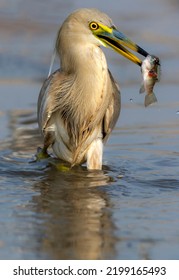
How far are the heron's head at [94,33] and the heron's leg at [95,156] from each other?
2.89 ft

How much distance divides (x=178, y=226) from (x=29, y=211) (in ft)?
3.39

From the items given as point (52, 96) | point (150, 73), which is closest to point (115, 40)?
point (150, 73)

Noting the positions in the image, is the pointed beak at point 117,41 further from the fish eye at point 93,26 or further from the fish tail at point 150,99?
the fish tail at point 150,99

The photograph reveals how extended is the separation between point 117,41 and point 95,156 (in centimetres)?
106

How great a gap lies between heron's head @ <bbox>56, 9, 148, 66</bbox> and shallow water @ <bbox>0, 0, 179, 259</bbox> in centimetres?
103

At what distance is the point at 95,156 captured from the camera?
25.7 ft

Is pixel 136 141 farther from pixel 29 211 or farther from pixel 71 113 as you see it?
pixel 29 211

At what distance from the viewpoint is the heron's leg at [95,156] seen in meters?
7.83

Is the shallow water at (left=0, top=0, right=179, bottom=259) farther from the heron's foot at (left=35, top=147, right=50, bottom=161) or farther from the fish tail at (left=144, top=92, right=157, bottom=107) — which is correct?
the fish tail at (left=144, top=92, right=157, bottom=107)

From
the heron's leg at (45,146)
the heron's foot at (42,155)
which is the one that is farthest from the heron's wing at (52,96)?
the heron's foot at (42,155)

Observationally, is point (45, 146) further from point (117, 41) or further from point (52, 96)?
point (117, 41)

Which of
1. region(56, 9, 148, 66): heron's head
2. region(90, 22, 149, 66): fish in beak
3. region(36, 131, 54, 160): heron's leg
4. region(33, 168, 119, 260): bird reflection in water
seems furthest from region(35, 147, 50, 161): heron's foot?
region(90, 22, 149, 66): fish in beak

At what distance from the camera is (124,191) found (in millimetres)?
7047
